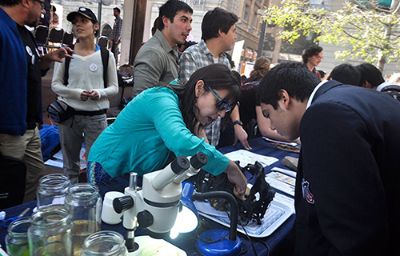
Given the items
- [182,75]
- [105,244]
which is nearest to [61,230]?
[105,244]

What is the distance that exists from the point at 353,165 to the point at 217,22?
1.91 m

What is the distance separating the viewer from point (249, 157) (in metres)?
2.33

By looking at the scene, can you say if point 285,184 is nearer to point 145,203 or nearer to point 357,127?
point 357,127

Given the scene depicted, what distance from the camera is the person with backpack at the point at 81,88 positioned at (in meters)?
2.51

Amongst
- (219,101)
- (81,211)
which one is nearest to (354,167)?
(219,101)

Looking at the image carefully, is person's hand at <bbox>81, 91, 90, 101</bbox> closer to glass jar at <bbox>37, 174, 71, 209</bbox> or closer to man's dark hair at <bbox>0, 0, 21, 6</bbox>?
man's dark hair at <bbox>0, 0, 21, 6</bbox>

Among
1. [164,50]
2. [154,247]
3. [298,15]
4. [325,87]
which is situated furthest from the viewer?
[298,15]

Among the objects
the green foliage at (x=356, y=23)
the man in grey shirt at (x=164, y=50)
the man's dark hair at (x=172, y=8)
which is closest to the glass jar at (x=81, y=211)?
the man in grey shirt at (x=164, y=50)

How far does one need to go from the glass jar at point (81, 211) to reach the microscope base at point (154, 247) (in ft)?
0.53

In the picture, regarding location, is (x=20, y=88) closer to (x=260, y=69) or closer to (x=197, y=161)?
(x=197, y=161)

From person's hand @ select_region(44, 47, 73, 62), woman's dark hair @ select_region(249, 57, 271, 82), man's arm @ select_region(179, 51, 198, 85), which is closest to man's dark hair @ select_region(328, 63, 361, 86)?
woman's dark hair @ select_region(249, 57, 271, 82)

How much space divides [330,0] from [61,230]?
1370 centimetres

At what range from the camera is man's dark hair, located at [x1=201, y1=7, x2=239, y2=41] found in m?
2.46

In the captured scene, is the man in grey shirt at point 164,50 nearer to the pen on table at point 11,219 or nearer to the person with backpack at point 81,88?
the person with backpack at point 81,88
